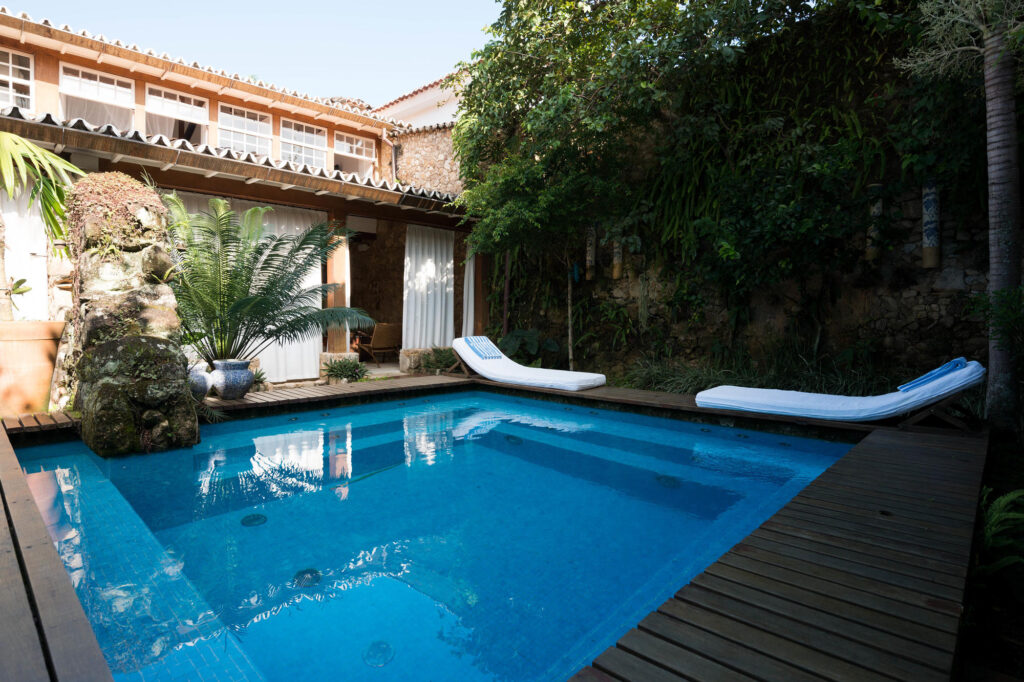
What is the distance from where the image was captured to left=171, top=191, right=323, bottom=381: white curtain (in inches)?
282

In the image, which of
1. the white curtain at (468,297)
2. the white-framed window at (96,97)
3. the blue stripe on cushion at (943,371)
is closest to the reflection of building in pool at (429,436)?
the white curtain at (468,297)

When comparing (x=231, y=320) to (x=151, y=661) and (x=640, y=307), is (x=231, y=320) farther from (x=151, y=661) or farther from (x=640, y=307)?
(x=640, y=307)

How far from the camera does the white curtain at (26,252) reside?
565 cm

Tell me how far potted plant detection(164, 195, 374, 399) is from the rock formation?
320 mm

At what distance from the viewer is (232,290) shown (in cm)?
586

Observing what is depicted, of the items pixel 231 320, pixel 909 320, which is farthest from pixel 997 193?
pixel 231 320

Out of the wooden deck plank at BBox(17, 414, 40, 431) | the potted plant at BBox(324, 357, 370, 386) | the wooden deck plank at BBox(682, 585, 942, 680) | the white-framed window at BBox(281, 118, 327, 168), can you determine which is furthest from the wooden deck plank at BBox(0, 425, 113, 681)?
the white-framed window at BBox(281, 118, 327, 168)

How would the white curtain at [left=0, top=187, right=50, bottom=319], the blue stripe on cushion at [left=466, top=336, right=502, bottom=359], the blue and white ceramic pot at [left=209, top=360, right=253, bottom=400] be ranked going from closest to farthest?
the white curtain at [left=0, top=187, right=50, bottom=319] → the blue and white ceramic pot at [left=209, top=360, right=253, bottom=400] → the blue stripe on cushion at [left=466, top=336, right=502, bottom=359]

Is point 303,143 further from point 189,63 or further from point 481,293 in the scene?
point 481,293

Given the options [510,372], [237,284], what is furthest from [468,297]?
[237,284]

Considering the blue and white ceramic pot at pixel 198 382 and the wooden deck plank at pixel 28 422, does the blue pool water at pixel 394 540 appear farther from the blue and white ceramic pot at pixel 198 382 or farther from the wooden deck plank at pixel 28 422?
the blue and white ceramic pot at pixel 198 382

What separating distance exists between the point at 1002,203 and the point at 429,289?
286 inches

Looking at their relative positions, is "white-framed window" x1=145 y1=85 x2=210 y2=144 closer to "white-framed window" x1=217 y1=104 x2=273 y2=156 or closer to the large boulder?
"white-framed window" x1=217 y1=104 x2=273 y2=156

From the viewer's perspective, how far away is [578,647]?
1.98 meters
